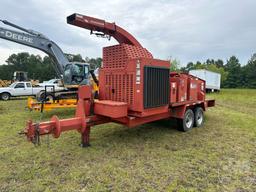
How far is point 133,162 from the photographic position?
4391 mm

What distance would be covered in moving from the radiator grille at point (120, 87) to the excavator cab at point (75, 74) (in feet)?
21.8

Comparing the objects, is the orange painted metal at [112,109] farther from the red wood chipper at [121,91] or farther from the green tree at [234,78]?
the green tree at [234,78]

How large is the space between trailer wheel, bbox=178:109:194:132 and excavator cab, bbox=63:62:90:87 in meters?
6.65

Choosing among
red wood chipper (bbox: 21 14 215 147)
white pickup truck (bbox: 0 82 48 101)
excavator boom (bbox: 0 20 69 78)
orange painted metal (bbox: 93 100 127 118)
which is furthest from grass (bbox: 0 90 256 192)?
white pickup truck (bbox: 0 82 48 101)

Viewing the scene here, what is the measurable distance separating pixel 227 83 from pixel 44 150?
6378 centimetres

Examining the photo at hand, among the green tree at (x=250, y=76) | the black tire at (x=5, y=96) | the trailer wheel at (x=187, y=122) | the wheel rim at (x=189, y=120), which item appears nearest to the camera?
the trailer wheel at (x=187, y=122)

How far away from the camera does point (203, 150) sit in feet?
16.8

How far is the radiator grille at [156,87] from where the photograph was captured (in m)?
4.82

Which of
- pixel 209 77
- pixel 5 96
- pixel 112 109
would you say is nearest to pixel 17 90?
pixel 5 96

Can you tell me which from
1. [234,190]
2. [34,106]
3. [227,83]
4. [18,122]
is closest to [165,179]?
[234,190]

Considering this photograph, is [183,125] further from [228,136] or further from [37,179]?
[37,179]

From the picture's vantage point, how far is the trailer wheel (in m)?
6.71

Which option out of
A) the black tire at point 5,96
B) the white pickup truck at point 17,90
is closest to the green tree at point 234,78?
the white pickup truck at point 17,90

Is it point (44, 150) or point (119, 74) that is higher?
point (119, 74)
